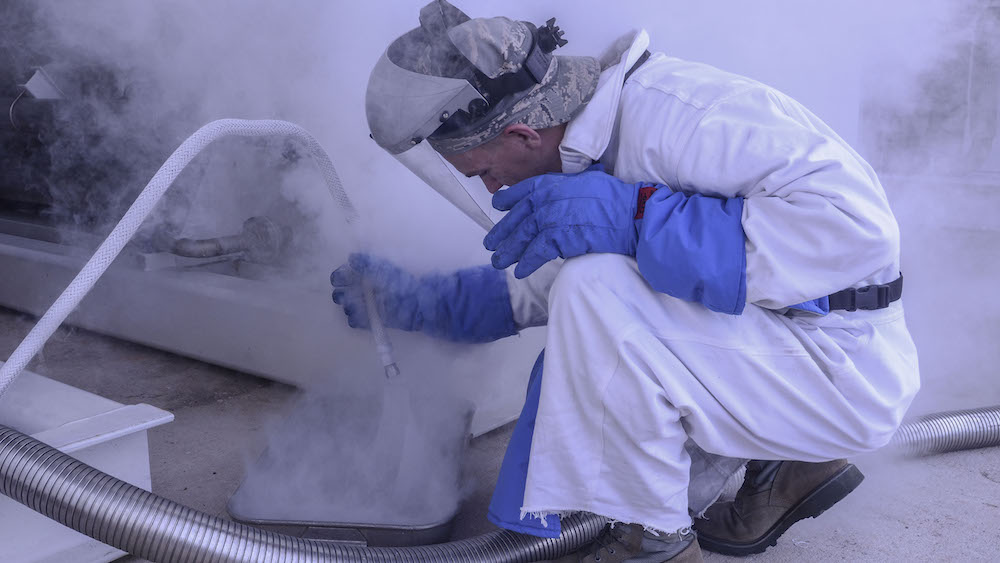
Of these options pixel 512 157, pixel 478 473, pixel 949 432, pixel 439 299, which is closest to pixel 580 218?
pixel 512 157

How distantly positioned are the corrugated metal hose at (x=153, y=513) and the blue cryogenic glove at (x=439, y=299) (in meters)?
0.26

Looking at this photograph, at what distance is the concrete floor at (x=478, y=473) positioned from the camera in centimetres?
139

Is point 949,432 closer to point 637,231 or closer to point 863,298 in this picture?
point 863,298

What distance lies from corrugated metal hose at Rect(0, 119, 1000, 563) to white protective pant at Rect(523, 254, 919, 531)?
0.64ft

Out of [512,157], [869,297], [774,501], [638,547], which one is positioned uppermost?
[512,157]

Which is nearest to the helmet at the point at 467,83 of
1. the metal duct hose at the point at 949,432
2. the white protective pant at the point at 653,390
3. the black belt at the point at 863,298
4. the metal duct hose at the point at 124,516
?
the white protective pant at the point at 653,390

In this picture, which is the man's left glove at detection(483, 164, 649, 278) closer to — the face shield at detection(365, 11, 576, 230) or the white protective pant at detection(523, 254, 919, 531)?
the white protective pant at detection(523, 254, 919, 531)

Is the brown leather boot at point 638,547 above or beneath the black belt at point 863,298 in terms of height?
beneath

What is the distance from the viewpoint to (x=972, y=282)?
83.6 inches

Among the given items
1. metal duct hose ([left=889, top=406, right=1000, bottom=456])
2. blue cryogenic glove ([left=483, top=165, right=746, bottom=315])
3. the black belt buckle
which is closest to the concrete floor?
metal duct hose ([left=889, top=406, right=1000, bottom=456])

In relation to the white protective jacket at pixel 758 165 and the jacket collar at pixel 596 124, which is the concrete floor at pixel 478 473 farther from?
the jacket collar at pixel 596 124

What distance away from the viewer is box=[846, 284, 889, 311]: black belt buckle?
1161mm

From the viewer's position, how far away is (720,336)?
1100 mm

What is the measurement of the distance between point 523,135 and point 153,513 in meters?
0.71
